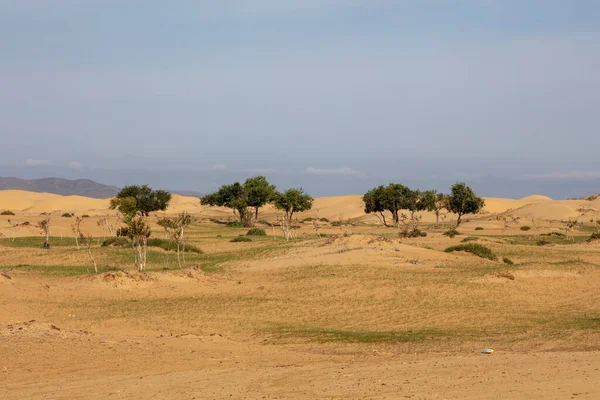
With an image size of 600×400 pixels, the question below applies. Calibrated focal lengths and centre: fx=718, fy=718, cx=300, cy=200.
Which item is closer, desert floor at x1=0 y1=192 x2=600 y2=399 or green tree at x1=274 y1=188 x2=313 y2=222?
desert floor at x1=0 y1=192 x2=600 y2=399

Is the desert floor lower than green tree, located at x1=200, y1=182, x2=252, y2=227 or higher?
lower

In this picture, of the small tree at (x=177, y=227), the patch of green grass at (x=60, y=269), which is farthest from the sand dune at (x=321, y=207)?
the patch of green grass at (x=60, y=269)

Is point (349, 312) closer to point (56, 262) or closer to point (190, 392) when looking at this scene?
point (190, 392)

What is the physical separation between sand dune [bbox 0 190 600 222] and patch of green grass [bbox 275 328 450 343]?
81.4 metres

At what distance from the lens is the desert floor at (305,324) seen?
11.6 metres

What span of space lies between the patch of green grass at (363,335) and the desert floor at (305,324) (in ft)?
0.25

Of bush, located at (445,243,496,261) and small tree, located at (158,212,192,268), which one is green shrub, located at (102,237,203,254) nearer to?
small tree, located at (158,212,192,268)

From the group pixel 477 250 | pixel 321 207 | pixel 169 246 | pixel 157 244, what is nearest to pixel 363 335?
pixel 477 250

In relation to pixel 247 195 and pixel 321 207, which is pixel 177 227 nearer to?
pixel 247 195

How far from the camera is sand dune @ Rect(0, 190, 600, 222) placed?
10675 centimetres

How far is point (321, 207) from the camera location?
142 metres

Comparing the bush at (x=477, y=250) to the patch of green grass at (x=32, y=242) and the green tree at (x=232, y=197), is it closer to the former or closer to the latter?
the patch of green grass at (x=32, y=242)

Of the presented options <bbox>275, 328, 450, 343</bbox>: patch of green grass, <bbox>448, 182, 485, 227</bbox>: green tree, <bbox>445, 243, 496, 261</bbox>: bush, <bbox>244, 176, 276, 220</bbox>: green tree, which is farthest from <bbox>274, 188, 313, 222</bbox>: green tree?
<bbox>275, 328, 450, 343</bbox>: patch of green grass

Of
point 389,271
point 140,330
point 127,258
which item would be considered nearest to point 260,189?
point 127,258
